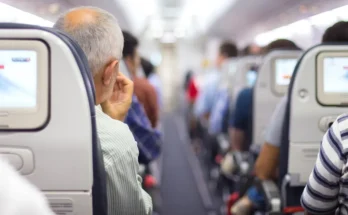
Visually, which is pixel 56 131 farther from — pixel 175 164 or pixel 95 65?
pixel 175 164

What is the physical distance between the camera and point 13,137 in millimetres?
1817

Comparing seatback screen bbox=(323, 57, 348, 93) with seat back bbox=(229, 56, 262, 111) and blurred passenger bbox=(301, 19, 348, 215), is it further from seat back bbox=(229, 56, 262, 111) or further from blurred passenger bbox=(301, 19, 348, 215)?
seat back bbox=(229, 56, 262, 111)

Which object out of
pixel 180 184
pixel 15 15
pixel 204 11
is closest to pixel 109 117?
pixel 15 15

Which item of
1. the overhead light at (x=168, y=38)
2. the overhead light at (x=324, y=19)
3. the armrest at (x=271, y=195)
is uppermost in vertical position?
the overhead light at (x=324, y=19)

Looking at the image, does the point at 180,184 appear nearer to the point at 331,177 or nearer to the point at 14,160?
the point at 331,177

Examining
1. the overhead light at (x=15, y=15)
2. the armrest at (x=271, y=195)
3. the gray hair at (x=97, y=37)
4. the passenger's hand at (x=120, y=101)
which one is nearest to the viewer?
the gray hair at (x=97, y=37)

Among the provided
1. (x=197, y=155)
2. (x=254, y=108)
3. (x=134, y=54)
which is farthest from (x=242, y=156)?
(x=197, y=155)

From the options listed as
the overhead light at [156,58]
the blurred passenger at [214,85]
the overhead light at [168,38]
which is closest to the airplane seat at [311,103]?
the blurred passenger at [214,85]

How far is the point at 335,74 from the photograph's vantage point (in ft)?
9.03

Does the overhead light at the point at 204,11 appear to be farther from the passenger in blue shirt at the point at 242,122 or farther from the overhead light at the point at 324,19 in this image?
the passenger in blue shirt at the point at 242,122

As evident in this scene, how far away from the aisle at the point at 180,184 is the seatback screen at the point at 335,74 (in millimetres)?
3637

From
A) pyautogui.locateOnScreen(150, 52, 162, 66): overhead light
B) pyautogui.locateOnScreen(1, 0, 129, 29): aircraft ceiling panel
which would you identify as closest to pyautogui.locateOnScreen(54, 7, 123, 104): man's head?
pyautogui.locateOnScreen(1, 0, 129, 29): aircraft ceiling panel

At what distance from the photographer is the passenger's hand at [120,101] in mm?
2385

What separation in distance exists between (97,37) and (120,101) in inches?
18.0
